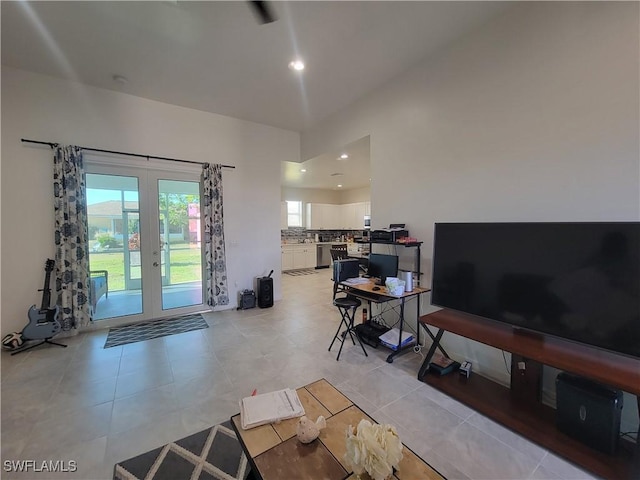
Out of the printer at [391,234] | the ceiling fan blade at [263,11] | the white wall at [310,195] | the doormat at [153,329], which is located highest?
the ceiling fan blade at [263,11]

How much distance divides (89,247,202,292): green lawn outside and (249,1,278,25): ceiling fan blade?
346 centimetres

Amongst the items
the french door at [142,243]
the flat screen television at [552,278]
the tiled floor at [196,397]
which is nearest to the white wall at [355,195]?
the french door at [142,243]

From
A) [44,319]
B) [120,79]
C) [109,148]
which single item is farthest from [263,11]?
[44,319]

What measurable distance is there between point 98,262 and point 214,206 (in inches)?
67.3

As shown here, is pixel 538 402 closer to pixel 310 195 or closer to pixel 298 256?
pixel 298 256

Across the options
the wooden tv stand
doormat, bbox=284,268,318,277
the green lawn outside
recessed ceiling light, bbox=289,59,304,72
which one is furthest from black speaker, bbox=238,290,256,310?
recessed ceiling light, bbox=289,59,304,72

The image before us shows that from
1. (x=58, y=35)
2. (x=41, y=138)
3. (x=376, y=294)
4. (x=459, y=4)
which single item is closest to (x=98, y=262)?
(x=41, y=138)

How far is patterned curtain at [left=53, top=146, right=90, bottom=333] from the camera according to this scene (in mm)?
3271

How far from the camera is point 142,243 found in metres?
3.93

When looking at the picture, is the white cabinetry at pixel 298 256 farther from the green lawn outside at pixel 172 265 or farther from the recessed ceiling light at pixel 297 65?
the recessed ceiling light at pixel 297 65

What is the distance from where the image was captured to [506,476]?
1.53 meters

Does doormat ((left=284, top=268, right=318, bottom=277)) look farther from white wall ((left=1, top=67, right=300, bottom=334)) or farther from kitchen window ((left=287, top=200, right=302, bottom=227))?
white wall ((left=1, top=67, right=300, bottom=334))

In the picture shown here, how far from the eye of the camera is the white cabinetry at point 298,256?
8086 millimetres

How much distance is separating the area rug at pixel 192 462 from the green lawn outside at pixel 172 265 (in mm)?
2904
